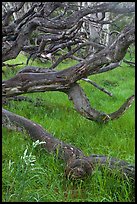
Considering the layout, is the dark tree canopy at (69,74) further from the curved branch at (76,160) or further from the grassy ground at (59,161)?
the grassy ground at (59,161)

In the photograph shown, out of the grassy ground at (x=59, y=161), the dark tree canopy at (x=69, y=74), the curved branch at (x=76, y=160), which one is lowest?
the grassy ground at (x=59, y=161)

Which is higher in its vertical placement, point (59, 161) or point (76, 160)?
point (76, 160)

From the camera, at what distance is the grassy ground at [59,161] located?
11.1 feet

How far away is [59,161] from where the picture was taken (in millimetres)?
4039

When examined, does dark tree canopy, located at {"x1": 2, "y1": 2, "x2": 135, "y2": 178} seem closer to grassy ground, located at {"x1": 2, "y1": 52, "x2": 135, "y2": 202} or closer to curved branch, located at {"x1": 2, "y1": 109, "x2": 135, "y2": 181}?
curved branch, located at {"x1": 2, "y1": 109, "x2": 135, "y2": 181}

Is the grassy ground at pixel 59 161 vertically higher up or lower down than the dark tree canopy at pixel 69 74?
lower down

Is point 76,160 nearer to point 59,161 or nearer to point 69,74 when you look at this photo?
point 59,161

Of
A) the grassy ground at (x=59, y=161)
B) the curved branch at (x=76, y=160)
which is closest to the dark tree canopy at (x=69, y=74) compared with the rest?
the curved branch at (x=76, y=160)

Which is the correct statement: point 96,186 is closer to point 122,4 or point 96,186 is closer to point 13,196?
point 13,196

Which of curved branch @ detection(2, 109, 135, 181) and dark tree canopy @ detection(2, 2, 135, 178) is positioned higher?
dark tree canopy @ detection(2, 2, 135, 178)

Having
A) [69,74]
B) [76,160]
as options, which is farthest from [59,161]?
[69,74]

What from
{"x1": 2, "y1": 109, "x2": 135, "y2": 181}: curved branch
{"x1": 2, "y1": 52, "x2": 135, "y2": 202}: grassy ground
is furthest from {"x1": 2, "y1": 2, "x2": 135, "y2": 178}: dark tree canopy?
{"x1": 2, "y1": 52, "x2": 135, "y2": 202}: grassy ground

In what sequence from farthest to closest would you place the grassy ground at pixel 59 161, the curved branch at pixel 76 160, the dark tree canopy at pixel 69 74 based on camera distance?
the dark tree canopy at pixel 69 74 < the curved branch at pixel 76 160 < the grassy ground at pixel 59 161

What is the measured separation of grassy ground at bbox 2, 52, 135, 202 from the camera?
134 inches
